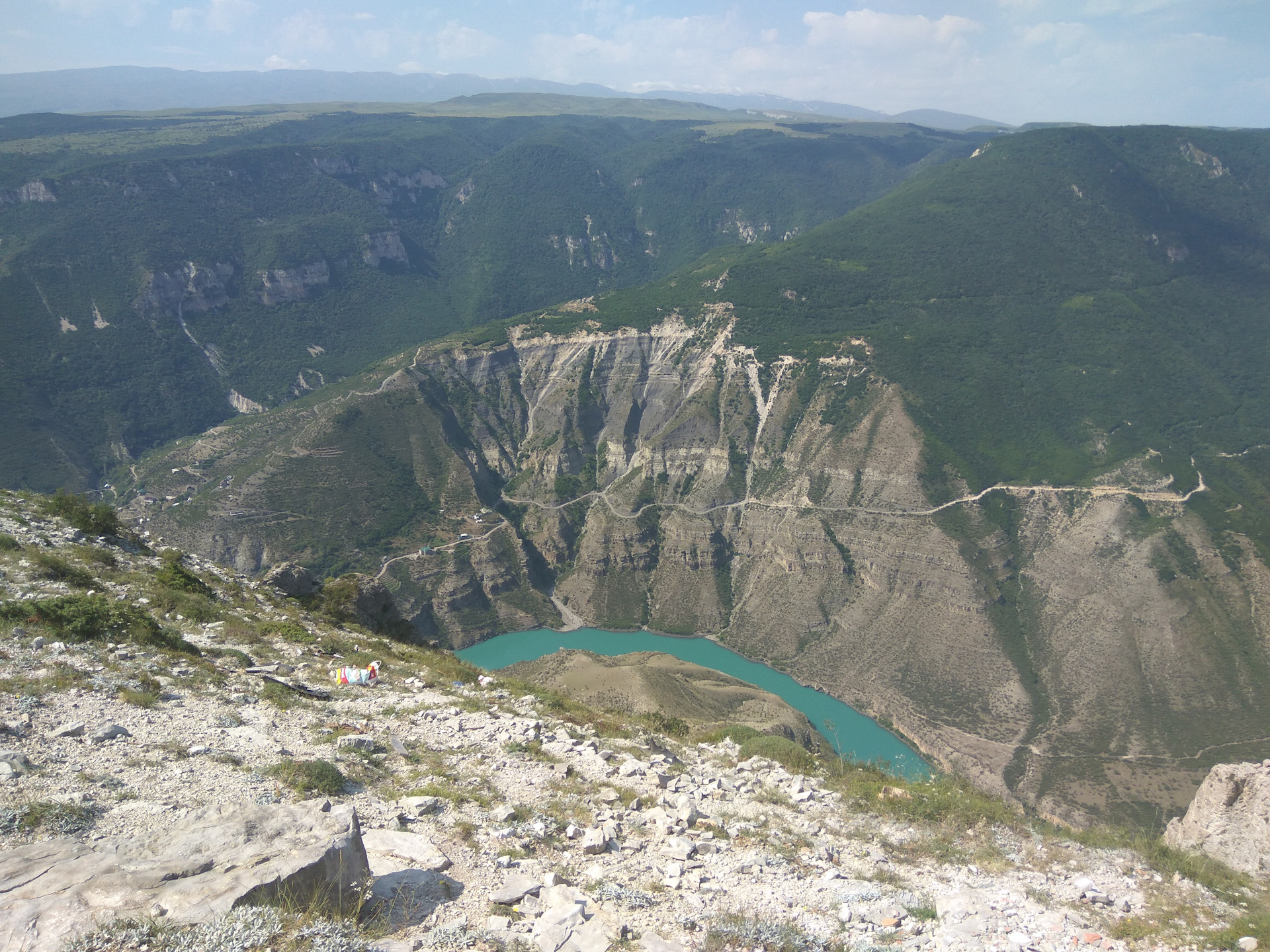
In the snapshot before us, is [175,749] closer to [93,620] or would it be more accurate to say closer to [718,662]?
[93,620]

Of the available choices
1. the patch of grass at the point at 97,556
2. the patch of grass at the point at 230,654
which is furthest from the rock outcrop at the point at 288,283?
the patch of grass at the point at 230,654

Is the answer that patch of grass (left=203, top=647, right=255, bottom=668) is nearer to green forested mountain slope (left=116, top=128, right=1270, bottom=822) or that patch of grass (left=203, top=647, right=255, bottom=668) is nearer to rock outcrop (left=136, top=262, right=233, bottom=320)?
green forested mountain slope (left=116, top=128, right=1270, bottom=822)

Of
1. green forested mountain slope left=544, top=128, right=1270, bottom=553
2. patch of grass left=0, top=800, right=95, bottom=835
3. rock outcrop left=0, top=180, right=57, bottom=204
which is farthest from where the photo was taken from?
rock outcrop left=0, top=180, right=57, bottom=204

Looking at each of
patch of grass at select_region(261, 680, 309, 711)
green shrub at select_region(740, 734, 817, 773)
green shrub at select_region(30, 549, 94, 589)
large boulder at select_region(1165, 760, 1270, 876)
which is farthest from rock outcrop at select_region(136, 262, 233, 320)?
large boulder at select_region(1165, 760, 1270, 876)

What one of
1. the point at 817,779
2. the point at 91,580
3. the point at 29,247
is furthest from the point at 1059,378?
the point at 29,247

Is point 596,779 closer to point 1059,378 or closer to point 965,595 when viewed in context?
point 965,595
